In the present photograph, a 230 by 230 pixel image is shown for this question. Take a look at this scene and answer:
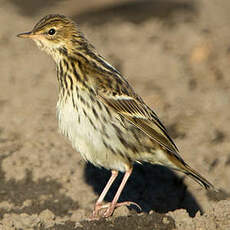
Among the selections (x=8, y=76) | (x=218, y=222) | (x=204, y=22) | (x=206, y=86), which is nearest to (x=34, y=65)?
(x=8, y=76)

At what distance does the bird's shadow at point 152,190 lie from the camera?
8.74 m

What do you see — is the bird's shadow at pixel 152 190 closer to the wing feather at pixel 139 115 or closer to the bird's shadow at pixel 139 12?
the wing feather at pixel 139 115

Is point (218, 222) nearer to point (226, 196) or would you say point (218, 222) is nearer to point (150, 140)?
point (150, 140)

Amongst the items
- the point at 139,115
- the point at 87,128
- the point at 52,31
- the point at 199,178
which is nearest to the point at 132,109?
the point at 139,115

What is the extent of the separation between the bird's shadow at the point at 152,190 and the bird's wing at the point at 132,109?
A: 1.53 m

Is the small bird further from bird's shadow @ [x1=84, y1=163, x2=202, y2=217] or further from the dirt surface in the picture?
bird's shadow @ [x1=84, y1=163, x2=202, y2=217]

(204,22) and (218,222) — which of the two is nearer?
(218,222)

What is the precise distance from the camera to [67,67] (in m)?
7.13

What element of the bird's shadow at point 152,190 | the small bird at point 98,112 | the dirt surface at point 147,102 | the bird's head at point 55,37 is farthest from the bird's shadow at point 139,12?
the small bird at point 98,112

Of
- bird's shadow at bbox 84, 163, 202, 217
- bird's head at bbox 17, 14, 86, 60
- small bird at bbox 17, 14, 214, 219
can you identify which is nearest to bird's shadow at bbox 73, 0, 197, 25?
bird's shadow at bbox 84, 163, 202, 217

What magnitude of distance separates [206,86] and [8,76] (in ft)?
11.9

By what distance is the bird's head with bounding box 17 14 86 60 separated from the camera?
7344mm

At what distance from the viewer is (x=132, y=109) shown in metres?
7.27

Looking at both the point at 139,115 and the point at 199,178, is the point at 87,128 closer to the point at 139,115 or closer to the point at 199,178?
the point at 139,115
